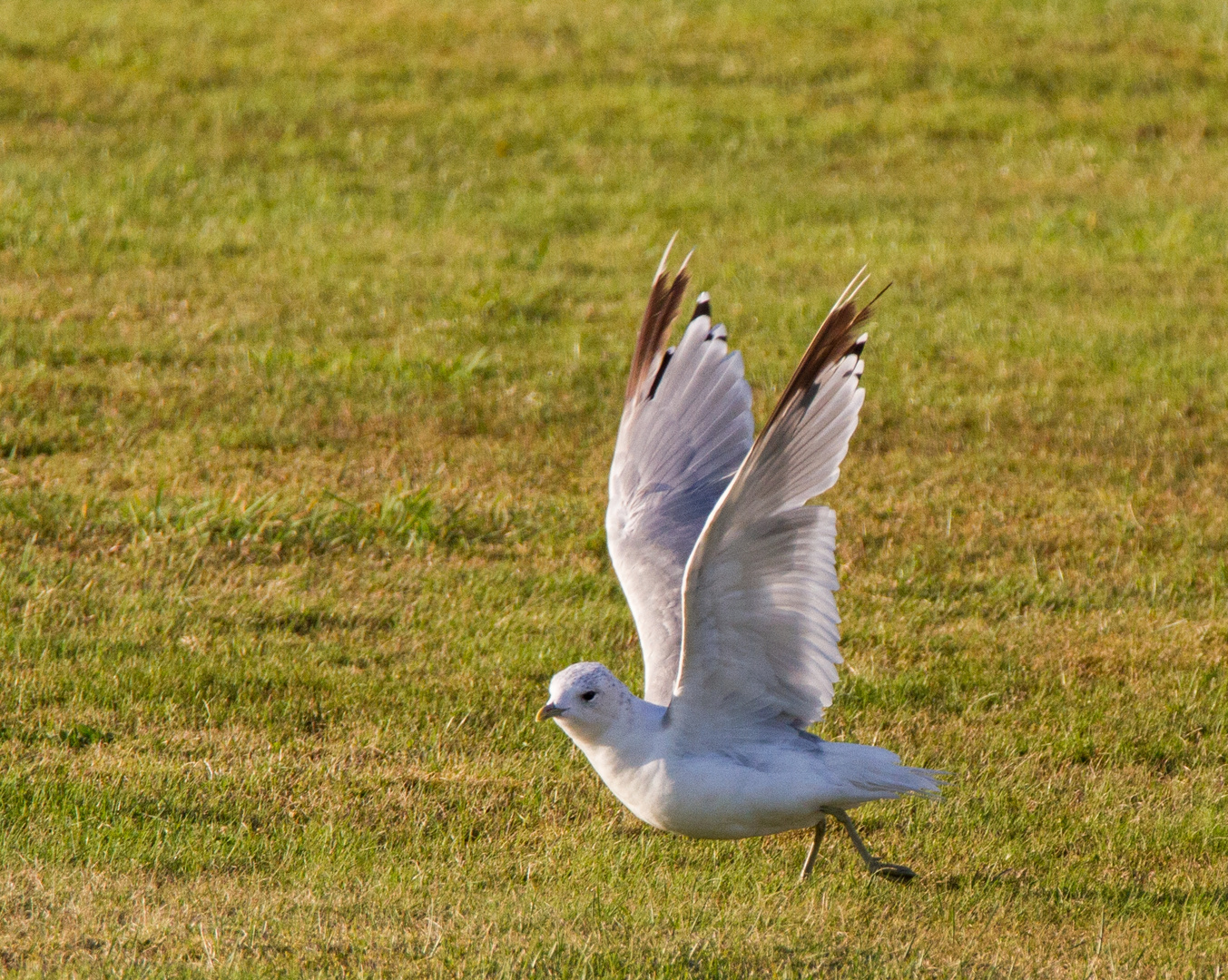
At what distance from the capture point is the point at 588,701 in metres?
4.56

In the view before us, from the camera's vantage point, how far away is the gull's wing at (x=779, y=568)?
4250 millimetres

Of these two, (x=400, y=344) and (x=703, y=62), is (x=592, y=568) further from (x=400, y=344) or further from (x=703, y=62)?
(x=703, y=62)

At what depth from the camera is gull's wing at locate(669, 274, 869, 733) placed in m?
4.25

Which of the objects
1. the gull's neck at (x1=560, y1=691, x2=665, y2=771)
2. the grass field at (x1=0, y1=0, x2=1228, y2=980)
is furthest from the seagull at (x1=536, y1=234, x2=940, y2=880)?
the grass field at (x1=0, y1=0, x2=1228, y2=980)

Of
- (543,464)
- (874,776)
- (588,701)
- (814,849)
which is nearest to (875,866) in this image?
(814,849)

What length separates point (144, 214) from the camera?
12.5m

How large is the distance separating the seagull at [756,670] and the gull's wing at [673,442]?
181mm

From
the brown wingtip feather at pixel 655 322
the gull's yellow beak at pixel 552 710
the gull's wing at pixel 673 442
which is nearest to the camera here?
the gull's yellow beak at pixel 552 710

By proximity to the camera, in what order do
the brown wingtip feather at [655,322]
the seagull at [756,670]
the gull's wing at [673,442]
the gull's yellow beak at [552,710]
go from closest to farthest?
the seagull at [756,670] < the gull's yellow beak at [552,710] < the brown wingtip feather at [655,322] < the gull's wing at [673,442]

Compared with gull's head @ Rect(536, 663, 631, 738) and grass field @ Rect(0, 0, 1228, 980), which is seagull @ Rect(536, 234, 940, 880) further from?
grass field @ Rect(0, 0, 1228, 980)

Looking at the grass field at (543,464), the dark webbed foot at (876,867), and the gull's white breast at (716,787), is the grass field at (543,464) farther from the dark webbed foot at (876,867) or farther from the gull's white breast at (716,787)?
the gull's white breast at (716,787)

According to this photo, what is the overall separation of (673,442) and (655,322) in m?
0.50

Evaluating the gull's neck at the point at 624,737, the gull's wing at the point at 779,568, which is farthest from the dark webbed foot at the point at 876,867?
the gull's neck at the point at 624,737

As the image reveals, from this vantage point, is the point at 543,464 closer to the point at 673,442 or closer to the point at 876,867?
the point at 673,442
